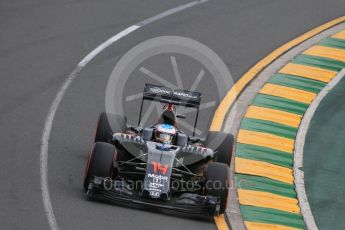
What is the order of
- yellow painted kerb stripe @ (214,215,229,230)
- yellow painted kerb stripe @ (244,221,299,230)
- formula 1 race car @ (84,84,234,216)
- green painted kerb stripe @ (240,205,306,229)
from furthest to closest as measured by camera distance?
green painted kerb stripe @ (240,205,306,229)
yellow painted kerb stripe @ (244,221,299,230)
yellow painted kerb stripe @ (214,215,229,230)
formula 1 race car @ (84,84,234,216)

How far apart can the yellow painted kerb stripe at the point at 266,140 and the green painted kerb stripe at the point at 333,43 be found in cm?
620

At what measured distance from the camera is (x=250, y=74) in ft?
71.9

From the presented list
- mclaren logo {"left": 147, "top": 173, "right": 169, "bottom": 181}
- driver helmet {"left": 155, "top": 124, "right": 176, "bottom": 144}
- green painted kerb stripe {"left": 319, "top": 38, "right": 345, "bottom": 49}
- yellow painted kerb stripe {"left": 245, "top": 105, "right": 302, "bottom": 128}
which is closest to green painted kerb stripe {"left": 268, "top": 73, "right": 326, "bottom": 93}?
yellow painted kerb stripe {"left": 245, "top": 105, "right": 302, "bottom": 128}

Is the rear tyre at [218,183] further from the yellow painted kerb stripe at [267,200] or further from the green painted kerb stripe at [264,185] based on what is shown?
the green painted kerb stripe at [264,185]

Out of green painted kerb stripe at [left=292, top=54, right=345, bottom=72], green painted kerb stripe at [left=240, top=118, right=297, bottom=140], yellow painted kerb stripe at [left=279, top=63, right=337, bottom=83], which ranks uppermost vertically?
green painted kerb stripe at [left=292, top=54, right=345, bottom=72]

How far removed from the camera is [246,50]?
23297mm

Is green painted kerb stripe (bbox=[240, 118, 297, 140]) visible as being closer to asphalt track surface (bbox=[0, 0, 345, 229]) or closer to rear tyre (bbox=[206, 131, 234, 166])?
asphalt track surface (bbox=[0, 0, 345, 229])

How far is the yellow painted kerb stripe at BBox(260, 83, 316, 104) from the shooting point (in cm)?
2081

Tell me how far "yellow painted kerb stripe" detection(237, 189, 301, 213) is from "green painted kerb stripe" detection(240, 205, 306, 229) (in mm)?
145

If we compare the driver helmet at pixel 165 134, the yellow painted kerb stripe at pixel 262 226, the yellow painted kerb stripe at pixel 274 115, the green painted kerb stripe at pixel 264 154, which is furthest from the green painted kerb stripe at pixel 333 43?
the yellow painted kerb stripe at pixel 262 226

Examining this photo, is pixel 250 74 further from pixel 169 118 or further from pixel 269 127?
pixel 169 118

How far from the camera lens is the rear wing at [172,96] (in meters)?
16.0

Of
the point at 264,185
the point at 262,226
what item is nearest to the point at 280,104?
the point at 264,185

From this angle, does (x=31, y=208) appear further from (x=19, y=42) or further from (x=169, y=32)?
(x=169, y=32)
